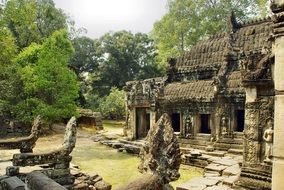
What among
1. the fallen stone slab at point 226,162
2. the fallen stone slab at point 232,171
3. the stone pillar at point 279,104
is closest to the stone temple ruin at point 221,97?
the fallen stone slab at point 226,162

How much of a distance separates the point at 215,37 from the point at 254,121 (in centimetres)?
1229

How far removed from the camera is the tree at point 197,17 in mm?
28125

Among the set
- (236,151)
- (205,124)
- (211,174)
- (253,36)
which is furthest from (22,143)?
(253,36)

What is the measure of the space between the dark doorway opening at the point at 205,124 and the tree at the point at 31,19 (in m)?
18.6

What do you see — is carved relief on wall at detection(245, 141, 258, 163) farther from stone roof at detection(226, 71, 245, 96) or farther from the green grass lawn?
stone roof at detection(226, 71, 245, 96)

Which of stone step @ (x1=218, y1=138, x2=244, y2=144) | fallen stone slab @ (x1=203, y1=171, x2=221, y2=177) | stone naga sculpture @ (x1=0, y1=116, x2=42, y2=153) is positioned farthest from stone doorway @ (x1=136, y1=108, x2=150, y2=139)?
stone naga sculpture @ (x1=0, y1=116, x2=42, y2=153)

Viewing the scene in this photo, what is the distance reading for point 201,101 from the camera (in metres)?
16.0

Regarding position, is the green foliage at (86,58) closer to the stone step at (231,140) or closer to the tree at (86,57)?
the tree at (86,57)

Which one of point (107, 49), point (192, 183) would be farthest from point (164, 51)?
point (192, 183)

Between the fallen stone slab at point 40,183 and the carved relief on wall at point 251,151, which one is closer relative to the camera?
the fallen stone slab at point 40,183

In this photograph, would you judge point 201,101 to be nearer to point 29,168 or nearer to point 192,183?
point 192,183

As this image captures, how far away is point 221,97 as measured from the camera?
15.1 meters

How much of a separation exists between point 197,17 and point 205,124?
1467 cm

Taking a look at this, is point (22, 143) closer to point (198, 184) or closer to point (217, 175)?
point (198, 184)
